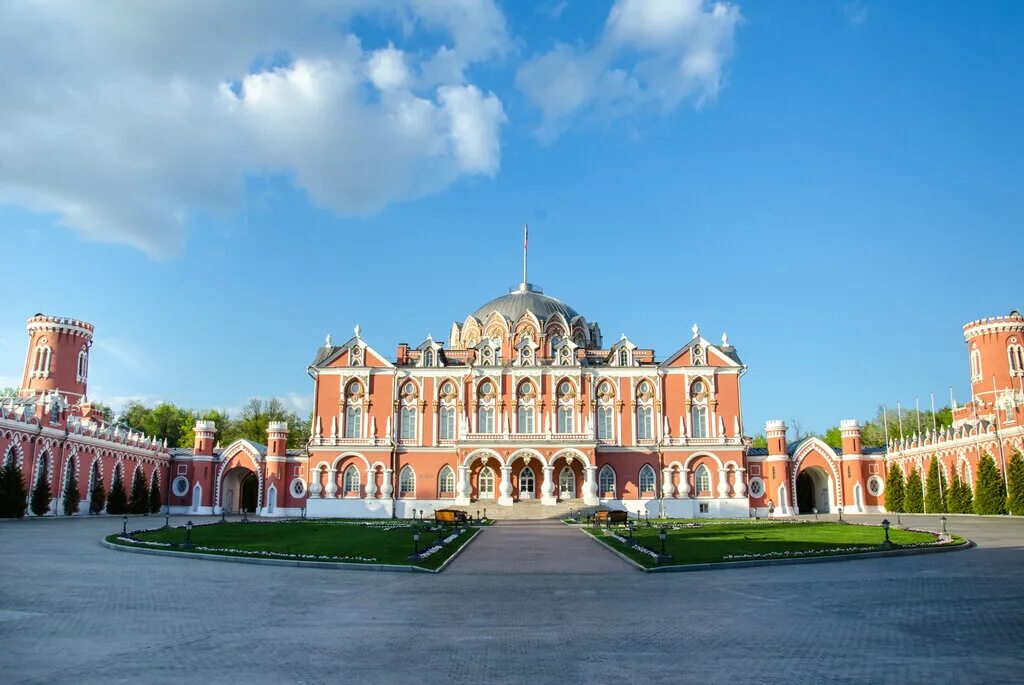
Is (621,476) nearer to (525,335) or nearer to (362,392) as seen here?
(525,335)

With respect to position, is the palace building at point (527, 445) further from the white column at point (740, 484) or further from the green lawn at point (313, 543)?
the green lawn at point (313, 543)

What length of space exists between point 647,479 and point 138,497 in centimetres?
3426

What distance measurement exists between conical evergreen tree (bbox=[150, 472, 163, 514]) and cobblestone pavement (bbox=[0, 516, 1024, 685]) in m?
40.4

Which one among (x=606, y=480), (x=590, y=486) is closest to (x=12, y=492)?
(x=590, y=486)

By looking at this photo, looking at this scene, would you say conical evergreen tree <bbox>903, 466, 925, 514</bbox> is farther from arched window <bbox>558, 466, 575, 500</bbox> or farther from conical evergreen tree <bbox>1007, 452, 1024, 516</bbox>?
arched window <bbox>558, 466, 575, 500</bbox>

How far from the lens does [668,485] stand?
171 ft

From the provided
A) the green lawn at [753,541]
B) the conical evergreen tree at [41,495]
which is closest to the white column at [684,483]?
the green lawn at [753,541]

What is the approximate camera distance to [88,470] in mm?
51000

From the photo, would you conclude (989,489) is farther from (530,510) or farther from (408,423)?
(408,423)

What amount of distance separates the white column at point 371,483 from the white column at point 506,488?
8458 millimetres

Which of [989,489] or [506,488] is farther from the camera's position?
[506,488]

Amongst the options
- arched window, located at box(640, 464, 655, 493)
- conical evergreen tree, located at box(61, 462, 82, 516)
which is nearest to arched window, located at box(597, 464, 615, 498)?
arched window, located at box(640, 464, 655, 493)

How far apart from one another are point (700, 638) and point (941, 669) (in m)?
2.91

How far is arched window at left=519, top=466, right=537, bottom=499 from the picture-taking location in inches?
2101
